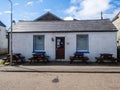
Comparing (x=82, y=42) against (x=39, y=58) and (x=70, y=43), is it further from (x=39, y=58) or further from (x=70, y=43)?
(x=39, y=58)

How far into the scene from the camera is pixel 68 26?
2298 centimetres

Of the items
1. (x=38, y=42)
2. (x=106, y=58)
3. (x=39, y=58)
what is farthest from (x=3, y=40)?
(x=106, y=58)


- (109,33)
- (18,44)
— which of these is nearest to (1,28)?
(18,44)

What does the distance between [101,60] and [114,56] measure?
1.81 meters

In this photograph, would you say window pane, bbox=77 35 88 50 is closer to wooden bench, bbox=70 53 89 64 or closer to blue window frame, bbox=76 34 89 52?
blue window frame, bbox=76 34 89 52

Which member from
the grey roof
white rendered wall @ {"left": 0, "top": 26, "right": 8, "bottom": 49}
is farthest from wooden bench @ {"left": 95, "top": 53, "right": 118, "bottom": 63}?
white rendered wall @ {"left": 0, "top": 26, "right": 8, "bottom": 49}

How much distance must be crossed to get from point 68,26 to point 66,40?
173 cm

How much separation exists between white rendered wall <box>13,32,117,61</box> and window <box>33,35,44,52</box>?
1.05 feet

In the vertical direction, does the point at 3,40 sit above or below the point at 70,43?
above

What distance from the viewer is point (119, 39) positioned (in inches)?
1211

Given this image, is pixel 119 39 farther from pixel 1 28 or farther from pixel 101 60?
pixel 1 28

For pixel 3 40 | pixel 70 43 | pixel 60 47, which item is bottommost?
pixel 60 47

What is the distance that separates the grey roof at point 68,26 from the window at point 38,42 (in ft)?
2.31
